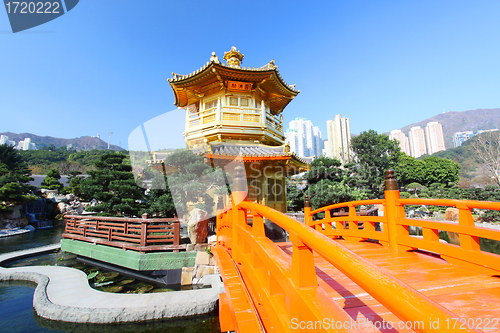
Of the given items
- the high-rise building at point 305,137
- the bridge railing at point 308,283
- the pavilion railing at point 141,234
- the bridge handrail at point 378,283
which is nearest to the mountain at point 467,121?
the high-rise building at point 305,137

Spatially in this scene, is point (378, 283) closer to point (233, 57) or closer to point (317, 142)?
point (233, 57)

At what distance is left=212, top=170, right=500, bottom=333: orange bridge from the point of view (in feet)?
2.80

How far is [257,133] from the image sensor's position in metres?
10.7

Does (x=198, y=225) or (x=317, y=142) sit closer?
(x=198, y=225)

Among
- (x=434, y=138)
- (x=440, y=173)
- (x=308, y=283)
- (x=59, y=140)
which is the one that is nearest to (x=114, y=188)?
(x=308, y=283)

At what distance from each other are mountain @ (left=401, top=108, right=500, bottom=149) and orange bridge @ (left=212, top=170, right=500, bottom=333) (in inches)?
6045

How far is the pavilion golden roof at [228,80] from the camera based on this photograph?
10219 millimetres

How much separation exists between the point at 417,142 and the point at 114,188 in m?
133

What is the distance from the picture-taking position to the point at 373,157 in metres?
27.8

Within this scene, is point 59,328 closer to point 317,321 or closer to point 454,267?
point 317,321

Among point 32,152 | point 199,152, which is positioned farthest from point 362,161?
point 32,152

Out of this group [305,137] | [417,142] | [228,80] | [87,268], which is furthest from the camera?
[417,142]

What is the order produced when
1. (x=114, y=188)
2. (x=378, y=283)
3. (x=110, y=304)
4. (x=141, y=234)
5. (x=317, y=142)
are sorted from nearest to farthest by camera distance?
1. (x=378, y=283)
2. (x=110, y=304)
3. (x=141, y=234)
4. (x=114, y=188)
5. (x=317, y=142)

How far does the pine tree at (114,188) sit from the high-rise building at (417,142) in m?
128
